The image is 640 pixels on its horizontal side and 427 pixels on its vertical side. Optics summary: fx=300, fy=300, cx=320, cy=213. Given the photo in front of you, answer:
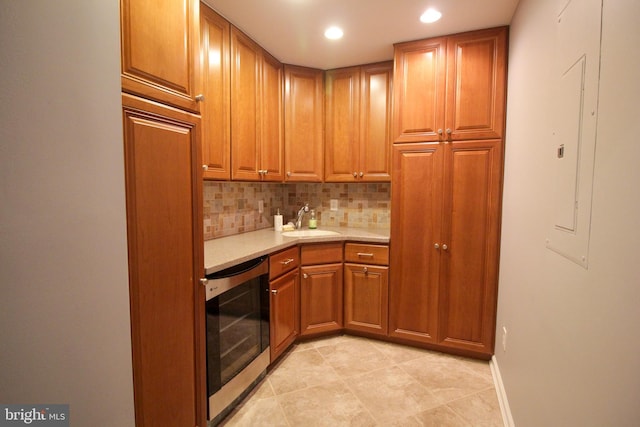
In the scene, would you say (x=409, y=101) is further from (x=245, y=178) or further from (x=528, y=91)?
(x=245, y=178)

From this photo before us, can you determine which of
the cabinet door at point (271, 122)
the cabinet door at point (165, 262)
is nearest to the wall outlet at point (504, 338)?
the cabinet door at point (165, 262)

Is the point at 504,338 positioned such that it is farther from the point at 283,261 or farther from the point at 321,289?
the point at 283,261

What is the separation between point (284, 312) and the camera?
223 centimetres

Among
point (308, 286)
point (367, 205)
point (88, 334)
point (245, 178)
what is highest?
point (245, 178)

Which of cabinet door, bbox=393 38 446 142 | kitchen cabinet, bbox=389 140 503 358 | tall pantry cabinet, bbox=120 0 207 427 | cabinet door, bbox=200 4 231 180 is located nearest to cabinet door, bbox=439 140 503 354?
kitchen cabinet, bbox=389 140 503 358

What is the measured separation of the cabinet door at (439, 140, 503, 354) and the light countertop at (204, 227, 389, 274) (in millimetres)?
542

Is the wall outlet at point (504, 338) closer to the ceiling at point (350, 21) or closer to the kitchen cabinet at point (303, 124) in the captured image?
the kitchen cabinet at point (303, 124)

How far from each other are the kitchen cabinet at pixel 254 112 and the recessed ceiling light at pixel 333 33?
54 centimetres

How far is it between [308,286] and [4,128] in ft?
6.78

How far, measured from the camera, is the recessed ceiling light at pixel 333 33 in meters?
A: 2.08

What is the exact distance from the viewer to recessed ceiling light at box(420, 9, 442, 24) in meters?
1.88

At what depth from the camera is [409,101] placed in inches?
90.2

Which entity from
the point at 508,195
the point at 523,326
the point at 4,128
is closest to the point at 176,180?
the point at 4,128

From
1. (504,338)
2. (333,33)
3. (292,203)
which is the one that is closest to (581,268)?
(504,338)
